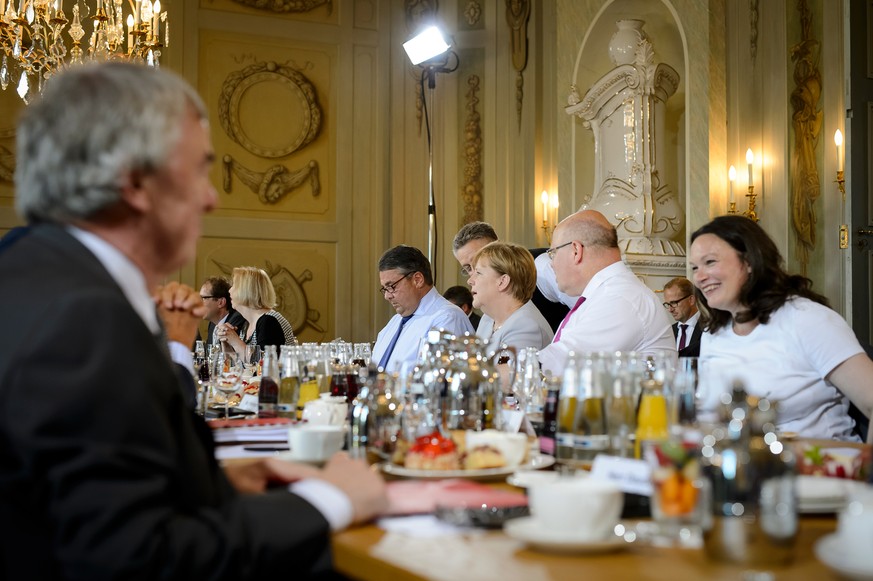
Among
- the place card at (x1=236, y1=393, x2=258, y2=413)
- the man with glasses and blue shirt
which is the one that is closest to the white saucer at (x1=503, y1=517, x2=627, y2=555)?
the place card at (x1=236, y1=393, x2=258, y2=413)

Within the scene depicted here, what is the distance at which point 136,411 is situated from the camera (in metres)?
1.21

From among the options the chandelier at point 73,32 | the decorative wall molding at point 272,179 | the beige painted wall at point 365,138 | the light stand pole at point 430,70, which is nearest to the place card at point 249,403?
the chandelier at point 73,32

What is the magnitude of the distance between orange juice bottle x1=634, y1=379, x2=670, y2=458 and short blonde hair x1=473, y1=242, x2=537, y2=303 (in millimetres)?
2912

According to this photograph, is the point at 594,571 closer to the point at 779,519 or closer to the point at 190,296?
the point at 779,519

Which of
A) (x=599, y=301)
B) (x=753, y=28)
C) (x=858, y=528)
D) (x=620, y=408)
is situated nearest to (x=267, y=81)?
(x=753, y=28)

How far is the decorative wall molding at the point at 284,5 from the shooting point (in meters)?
9.39

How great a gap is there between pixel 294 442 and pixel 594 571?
881mm

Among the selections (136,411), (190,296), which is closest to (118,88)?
(136,411)

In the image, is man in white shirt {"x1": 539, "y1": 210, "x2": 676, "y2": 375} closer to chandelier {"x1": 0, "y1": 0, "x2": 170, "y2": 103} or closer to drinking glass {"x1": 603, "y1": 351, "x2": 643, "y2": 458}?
drinking glass {"x1": 603, "y1": 351, "x2": 643, "y2": 458}

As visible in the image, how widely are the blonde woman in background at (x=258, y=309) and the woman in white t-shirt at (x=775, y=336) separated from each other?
415cm

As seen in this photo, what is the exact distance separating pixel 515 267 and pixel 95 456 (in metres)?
3.73

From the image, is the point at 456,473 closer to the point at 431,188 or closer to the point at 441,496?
the point at 441,496

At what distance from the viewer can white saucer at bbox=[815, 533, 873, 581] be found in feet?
3.55

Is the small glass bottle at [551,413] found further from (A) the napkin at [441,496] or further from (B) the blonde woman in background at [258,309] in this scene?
(B) the blonde woman in background at [258,309]
